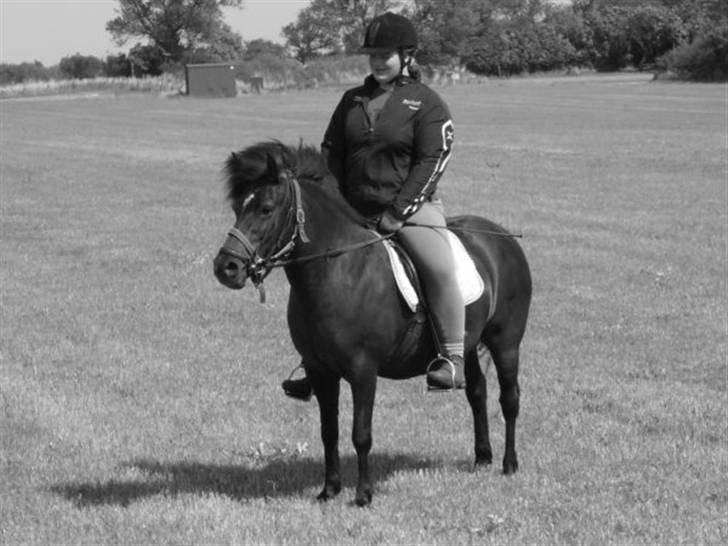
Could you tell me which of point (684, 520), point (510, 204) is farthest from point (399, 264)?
point (510, 204)

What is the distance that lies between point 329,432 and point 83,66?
386 feet

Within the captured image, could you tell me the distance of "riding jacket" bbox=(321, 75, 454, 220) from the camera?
23.9ft

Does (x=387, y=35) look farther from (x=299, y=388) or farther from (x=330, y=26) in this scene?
(x=330, y=26)

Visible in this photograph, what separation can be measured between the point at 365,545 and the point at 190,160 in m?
30.7

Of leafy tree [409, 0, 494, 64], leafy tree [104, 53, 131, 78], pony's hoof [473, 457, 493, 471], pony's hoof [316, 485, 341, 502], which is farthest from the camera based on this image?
leafy tree [409, 0, 494, 64]

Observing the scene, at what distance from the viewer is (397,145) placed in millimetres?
7328

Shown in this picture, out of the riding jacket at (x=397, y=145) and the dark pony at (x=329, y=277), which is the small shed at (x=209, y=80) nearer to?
the dark pony at (x=329, y=277)

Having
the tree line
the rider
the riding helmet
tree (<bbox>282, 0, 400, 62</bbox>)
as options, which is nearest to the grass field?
the rider

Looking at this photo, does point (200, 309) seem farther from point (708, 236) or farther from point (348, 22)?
point (348, 22)

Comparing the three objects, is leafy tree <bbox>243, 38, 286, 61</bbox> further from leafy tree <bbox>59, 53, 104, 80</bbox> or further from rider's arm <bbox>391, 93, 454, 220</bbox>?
rider's arm <bbox>391, 93, 454, 220</bbox>

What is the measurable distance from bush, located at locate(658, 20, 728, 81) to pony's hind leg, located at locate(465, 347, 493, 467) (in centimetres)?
9097

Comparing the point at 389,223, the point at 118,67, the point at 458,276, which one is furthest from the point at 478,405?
the point at 118,67

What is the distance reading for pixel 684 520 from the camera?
7105mm

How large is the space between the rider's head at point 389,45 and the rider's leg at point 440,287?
856 mm
